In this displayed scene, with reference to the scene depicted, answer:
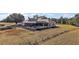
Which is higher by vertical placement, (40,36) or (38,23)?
(38,23)

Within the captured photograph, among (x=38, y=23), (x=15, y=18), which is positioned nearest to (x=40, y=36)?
(x=38, y=23)

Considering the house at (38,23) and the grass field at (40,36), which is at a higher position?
the house at (38,23)

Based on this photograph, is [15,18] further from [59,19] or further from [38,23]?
[59,19]

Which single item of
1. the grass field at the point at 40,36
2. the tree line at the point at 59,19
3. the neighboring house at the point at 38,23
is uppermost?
the tree line at the point at 59,19
